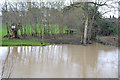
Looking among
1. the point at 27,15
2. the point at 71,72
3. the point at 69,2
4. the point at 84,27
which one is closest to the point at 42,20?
the point at 27,15

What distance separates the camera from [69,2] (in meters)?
8.50

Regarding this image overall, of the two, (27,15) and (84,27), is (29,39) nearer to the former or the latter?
(27,15)

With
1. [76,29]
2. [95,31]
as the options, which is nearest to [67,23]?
[76,29]

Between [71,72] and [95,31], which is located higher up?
[95,31]

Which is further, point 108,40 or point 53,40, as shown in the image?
point 53,40

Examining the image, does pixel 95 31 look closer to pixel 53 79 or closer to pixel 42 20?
pixel 42 20

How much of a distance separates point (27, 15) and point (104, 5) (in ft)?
18.8

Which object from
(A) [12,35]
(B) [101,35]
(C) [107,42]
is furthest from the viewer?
(A) [12,35]

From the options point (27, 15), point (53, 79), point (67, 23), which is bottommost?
point (53, 79)

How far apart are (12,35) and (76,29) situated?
497cm

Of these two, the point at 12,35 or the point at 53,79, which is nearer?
the point at 53,79

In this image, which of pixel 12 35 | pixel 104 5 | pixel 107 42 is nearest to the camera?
pixel 104 5

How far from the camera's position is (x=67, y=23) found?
29.9 feet

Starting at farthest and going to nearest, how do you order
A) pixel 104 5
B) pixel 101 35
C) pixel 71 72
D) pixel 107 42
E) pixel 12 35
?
pixel 12 35 < pixel 101 35 < pixel 107 42 < pixel 104 5 < pixel 71 72
